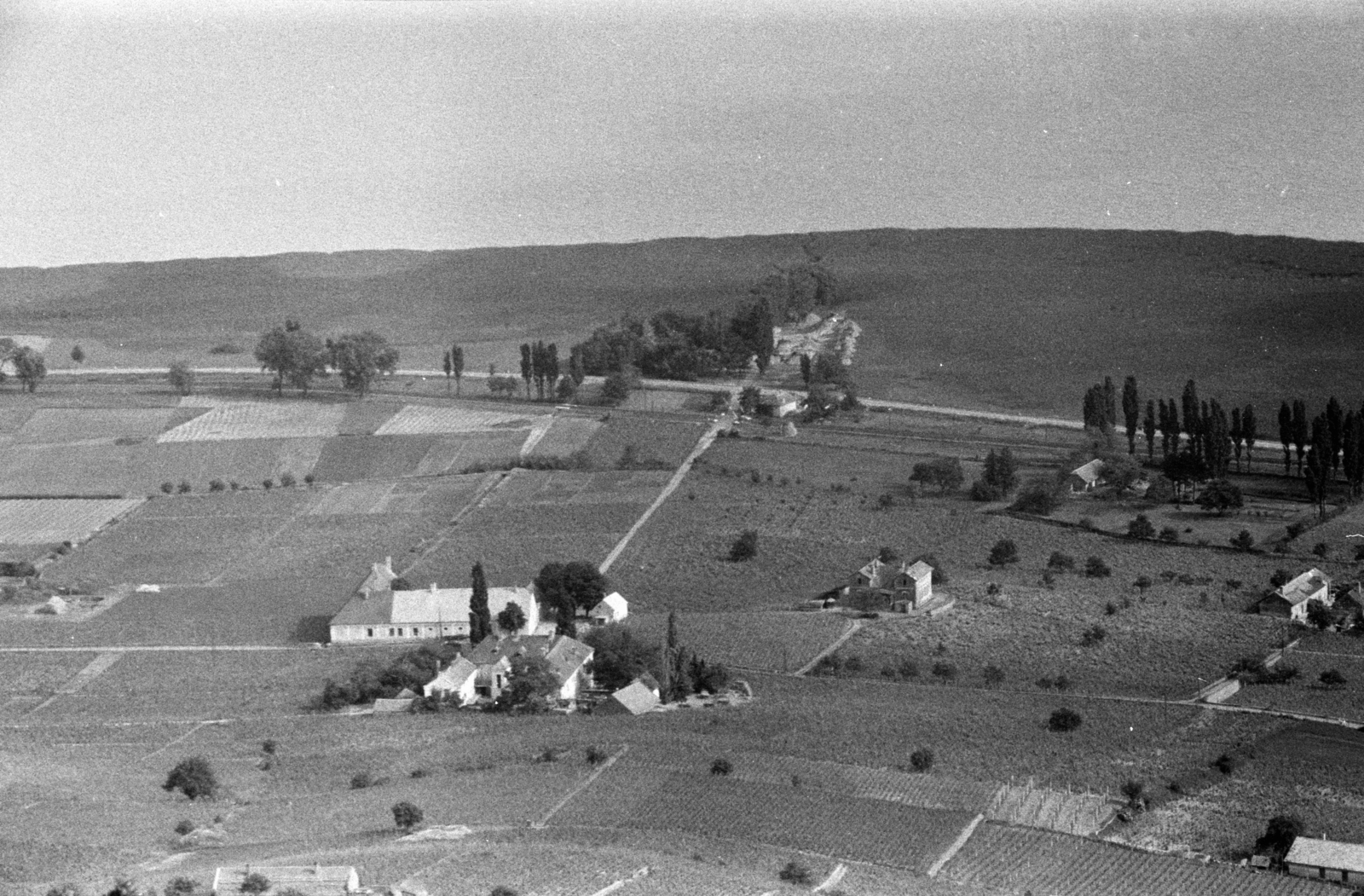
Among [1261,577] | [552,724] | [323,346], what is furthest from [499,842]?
[323,346]

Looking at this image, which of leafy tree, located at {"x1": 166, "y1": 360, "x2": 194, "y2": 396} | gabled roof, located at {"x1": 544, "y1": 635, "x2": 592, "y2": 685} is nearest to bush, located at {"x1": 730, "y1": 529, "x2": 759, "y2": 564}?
gabled roof, located at {"x1": 544, "y1": 635, "x2": 592, "y2": 685}

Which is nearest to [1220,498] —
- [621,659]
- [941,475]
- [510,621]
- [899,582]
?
[941,475]

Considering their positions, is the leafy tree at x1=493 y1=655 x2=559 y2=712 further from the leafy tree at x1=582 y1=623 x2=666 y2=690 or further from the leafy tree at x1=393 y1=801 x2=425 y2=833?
the leafy tree at x1=393 y1=801 x2=425 y2=833

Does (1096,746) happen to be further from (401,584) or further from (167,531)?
(167,531)

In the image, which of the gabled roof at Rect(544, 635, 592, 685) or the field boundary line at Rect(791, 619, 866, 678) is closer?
the gabled roof at Rect(544, 635, 592, 685)

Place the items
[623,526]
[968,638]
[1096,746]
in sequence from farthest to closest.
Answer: [623,526], [968,638], [1096,746]

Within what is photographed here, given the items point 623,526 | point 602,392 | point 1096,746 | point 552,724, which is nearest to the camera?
point 1096,746

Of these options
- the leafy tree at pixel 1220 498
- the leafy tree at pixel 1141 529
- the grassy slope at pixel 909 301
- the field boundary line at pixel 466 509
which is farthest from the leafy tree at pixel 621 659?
the grassy slope at pixel 909 301
